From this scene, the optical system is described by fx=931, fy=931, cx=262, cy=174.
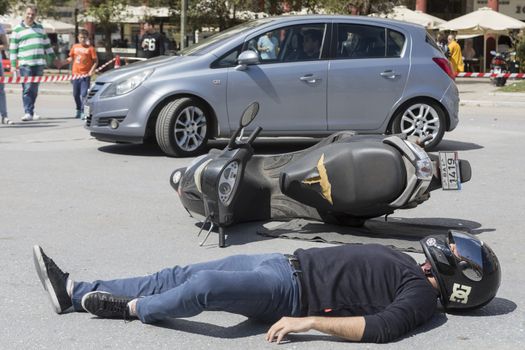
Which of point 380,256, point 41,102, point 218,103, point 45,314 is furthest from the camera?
point 41,102

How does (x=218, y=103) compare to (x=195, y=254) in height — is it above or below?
above

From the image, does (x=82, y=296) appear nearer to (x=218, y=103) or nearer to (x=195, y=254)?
(x=195, y=254)

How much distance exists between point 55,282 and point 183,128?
6.07m

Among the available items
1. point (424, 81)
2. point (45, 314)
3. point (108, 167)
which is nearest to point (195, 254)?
point (45, 314)

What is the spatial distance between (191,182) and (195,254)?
59 centimetres

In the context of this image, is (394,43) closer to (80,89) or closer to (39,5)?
(80,89)

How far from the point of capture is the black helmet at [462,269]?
452 cm

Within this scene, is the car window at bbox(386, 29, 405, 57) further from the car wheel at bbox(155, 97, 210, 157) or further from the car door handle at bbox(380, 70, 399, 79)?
the car wheel at bbox(155, 97, 210, 157)

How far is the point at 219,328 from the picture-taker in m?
4.73

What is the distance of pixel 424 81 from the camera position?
11.2 metres

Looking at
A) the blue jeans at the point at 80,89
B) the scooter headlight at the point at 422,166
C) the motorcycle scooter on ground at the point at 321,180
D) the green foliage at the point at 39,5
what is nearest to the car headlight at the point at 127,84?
the motorcycle scooter on ground at the point at 321,180

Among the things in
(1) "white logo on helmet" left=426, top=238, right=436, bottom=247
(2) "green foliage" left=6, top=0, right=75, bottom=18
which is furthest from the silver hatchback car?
(2) "green foliage" left=6, top=0, right=75, bottom=18

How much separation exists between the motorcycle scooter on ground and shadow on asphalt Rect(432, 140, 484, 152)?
215 inches

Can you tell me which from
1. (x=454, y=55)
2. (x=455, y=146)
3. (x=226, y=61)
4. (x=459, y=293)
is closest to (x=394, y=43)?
(x=455, y=146)
